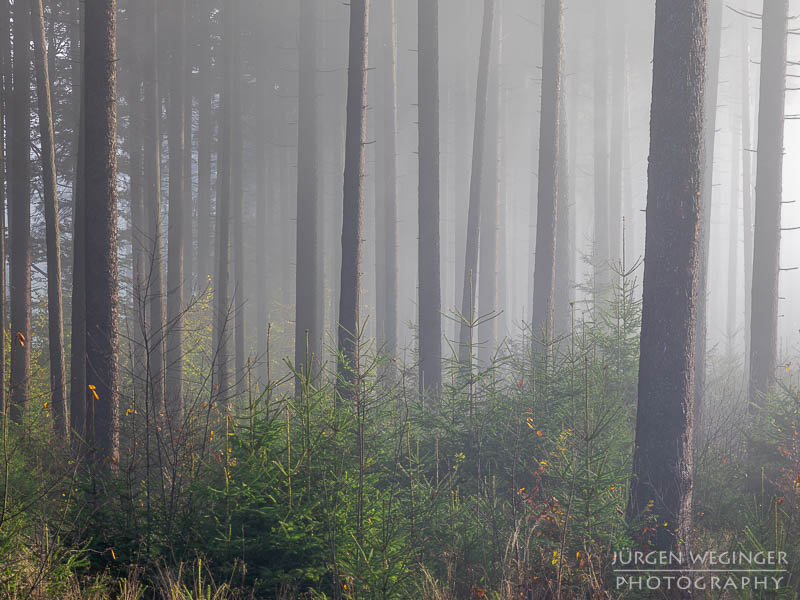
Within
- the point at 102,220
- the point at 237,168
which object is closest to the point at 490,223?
the point at 237,168

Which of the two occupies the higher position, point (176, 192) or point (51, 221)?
point (176, 192)

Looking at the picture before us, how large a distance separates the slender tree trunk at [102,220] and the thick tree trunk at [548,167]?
882 cm

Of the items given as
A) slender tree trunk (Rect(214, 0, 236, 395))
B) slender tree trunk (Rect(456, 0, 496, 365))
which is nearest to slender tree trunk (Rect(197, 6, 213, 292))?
slender tree trunk (Rect(214, 0, 236, 395))

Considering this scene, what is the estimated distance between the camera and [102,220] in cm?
859

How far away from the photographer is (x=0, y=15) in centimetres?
1495

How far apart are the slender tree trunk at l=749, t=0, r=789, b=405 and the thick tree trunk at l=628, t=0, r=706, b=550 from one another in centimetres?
701

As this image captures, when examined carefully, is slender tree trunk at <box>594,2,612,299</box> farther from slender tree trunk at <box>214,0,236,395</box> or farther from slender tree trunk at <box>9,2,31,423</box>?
slender tree trunk at <box>9,2,31,423</box>

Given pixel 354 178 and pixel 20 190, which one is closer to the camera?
pixel 354 178

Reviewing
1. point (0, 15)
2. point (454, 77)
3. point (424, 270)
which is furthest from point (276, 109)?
point (424, 270)

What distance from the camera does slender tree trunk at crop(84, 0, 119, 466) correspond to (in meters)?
8.30

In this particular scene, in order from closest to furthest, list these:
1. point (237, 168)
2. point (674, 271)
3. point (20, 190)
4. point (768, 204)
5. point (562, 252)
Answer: point (674, 271) → point (768, 204) → point (20, 190) → point (562, 252) → point (237, 168)

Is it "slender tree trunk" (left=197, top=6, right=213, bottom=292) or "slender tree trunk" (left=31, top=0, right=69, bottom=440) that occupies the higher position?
"slender tree trunk" (left=197, top=6, right=213, bottom=292)

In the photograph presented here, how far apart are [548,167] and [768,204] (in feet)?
15.1

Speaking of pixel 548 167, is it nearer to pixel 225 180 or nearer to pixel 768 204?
pixel 768 204
